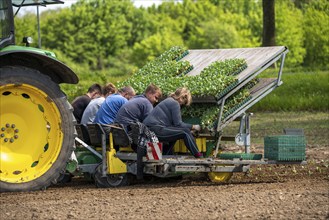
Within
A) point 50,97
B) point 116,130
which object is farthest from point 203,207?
point 116,130

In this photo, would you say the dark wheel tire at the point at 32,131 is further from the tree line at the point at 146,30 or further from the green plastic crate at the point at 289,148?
the tree line at the point at 146,30

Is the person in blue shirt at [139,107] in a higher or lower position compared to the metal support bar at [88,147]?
higher

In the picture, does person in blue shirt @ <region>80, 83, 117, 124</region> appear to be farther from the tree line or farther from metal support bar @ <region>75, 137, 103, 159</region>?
the tree line

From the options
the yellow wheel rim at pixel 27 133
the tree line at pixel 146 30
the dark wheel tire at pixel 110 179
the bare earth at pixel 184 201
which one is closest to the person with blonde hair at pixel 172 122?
the bare earth at pixel 184 201

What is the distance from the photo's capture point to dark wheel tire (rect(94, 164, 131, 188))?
39.8ft

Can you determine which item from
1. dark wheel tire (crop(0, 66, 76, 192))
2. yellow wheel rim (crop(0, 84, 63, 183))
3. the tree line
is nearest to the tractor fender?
dark wheel tire (crop(0, 66, 76, 192))

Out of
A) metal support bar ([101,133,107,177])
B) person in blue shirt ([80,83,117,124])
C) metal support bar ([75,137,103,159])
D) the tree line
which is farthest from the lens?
the tree line

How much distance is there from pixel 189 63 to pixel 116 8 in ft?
195

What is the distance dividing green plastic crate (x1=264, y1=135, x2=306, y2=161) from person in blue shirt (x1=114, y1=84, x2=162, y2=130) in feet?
6.04

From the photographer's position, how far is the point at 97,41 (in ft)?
228

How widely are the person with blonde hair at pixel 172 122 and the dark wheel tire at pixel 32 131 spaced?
74.4 inches

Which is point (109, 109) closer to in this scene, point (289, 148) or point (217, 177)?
point (217, 177)

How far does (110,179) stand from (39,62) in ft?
7.46

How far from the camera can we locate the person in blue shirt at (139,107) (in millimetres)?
12516
